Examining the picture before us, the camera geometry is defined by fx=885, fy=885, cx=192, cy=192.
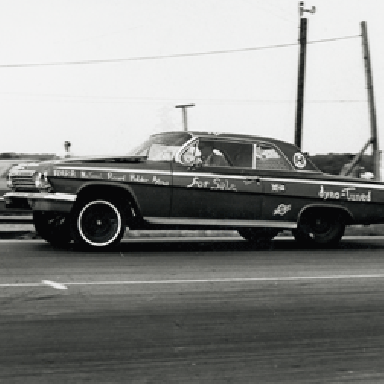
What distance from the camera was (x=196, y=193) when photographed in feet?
40.7

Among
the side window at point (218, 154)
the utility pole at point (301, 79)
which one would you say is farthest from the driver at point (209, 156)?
the utility pole at point (301, 79)

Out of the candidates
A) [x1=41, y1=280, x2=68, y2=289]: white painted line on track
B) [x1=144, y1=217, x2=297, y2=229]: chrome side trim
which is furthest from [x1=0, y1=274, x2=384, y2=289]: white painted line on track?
[x1=144, y1=217, x2=297, y2=229]: chrome side trim

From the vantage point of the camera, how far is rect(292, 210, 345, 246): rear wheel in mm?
13367

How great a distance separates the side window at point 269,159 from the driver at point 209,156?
1.86 feet

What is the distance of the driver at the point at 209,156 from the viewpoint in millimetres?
12578

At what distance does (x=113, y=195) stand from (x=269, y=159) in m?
2.45

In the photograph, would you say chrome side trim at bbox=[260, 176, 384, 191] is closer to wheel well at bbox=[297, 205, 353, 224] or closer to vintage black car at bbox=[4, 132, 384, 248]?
vintage black car at bbox=[4, 132, 384, 248]

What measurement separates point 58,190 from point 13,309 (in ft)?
15.4

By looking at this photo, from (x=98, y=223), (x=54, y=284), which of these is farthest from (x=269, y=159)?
(x=54, y=284)

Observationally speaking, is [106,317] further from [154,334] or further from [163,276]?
[163,276]

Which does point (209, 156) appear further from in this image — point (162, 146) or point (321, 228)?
point (321, 228)

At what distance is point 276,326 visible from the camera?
6.86 m

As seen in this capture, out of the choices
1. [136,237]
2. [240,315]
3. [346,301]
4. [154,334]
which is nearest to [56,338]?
[154,334]

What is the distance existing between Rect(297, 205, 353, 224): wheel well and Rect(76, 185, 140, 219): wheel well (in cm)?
253
